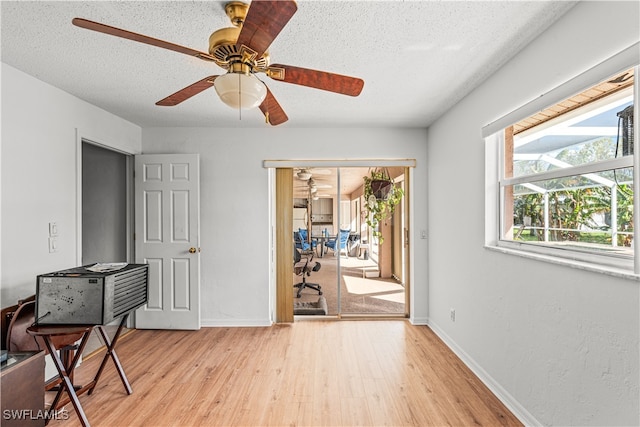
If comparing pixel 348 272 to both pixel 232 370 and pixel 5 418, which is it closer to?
pixel 232 370

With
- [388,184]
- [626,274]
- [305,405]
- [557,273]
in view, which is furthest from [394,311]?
[626,274]

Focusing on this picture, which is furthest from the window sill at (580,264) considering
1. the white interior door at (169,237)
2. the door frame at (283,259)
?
the white interior door at (169,237)

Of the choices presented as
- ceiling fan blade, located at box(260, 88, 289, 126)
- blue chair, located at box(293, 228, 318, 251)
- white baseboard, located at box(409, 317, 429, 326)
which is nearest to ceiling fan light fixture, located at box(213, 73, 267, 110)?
ceiling fan blade, located at box(260, 88, 289, 126)

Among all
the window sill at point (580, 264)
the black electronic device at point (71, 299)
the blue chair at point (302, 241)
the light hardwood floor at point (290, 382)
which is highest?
the window sill at point (580, 264)

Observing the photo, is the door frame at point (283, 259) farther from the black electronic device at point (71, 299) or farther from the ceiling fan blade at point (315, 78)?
the ceiling fan blade at point (315, 78)

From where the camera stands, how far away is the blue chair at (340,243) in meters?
4.23

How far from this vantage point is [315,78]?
1605mm

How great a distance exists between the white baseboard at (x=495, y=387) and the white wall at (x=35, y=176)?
351cm

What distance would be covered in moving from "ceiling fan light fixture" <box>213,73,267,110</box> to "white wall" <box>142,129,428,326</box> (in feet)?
7.93

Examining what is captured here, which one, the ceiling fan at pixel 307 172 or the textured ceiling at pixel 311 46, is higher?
the textured ceiling at pixel 311 46

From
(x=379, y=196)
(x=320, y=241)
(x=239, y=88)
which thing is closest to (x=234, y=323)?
(x=320, y=241)

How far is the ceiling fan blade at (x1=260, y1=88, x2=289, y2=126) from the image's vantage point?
6.29 ft

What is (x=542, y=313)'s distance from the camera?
193cm

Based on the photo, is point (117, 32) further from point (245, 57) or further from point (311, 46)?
point (311, 46)
